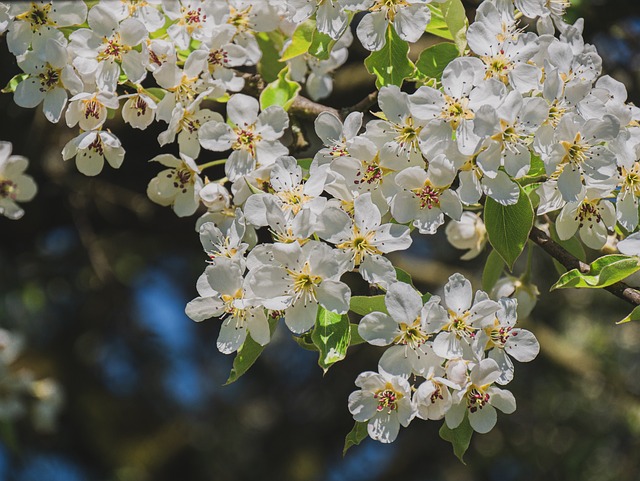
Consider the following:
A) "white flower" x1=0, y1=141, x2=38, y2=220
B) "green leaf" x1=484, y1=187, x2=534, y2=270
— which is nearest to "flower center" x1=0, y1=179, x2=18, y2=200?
"white flower" x1=0, y1=141, x2=38, y2=220

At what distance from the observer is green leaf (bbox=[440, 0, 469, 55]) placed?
1305mm

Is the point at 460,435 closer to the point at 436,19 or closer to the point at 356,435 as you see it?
the point at 356,435

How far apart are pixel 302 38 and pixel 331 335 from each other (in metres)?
0.56

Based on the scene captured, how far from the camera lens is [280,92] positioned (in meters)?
1.49

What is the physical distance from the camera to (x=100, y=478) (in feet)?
12.9

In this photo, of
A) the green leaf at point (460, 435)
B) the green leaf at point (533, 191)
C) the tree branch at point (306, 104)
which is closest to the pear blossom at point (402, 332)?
the green leaf at point (460, 435)

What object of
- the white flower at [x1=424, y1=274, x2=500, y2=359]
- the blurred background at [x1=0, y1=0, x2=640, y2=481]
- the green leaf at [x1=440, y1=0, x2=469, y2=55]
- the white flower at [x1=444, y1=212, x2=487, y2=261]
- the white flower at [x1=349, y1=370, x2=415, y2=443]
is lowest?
the blurred background at [x1=0, y1=0, x2=640, y2=481]

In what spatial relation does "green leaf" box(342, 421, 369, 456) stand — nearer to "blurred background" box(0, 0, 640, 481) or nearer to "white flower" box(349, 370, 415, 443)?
"white flower" box(349, 370, 415, 443)

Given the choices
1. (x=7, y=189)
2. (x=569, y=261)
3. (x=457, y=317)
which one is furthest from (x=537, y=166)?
(x=7, y=189)

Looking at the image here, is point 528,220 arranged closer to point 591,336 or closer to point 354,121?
point 354,121

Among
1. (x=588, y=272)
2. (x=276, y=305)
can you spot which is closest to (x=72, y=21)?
(x=276, y=305)

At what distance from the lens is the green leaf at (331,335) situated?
118 cm

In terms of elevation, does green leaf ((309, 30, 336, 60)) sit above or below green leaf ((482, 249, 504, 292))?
above

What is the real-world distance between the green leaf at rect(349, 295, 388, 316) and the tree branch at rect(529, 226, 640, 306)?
0.29 metres
